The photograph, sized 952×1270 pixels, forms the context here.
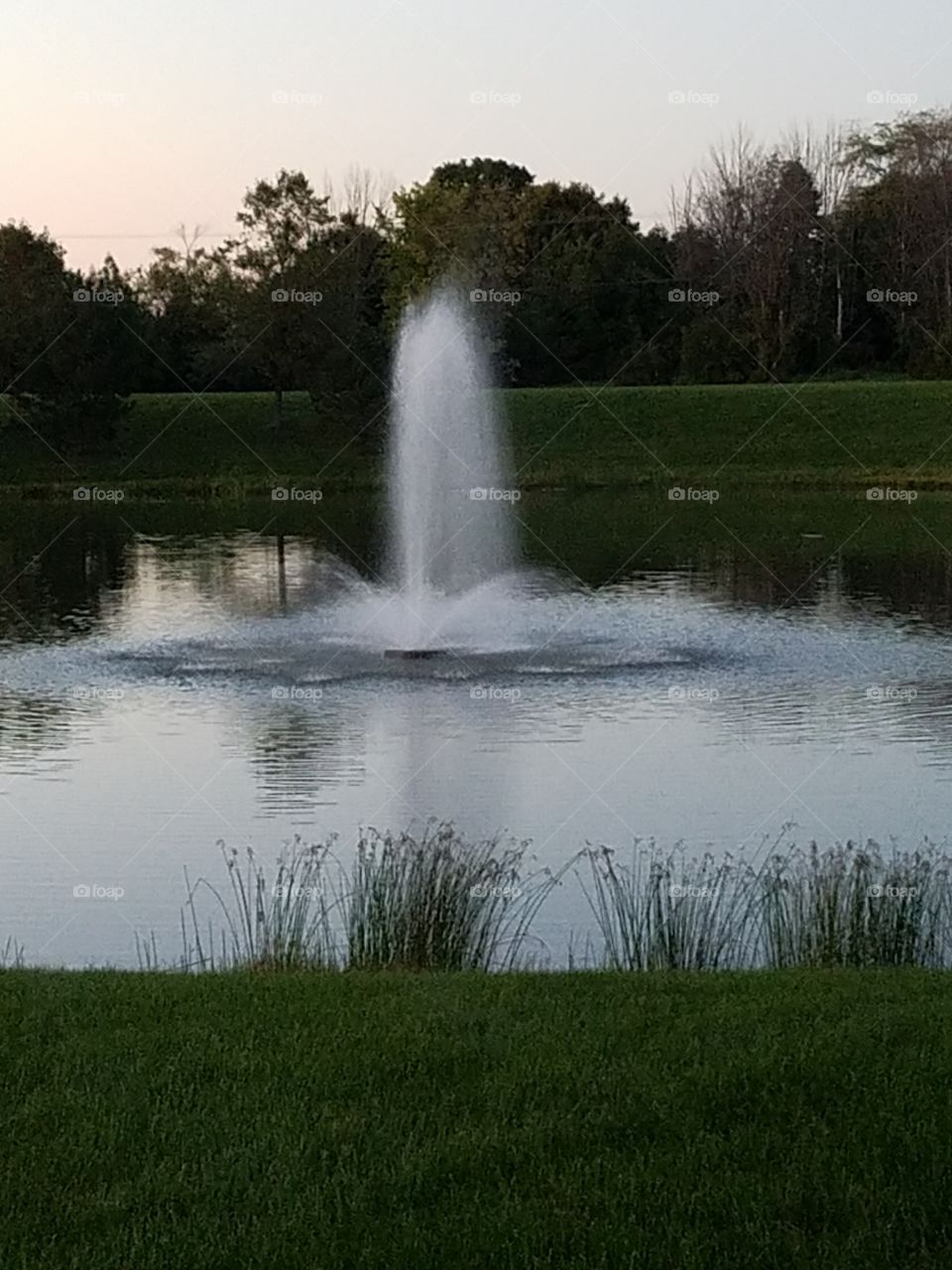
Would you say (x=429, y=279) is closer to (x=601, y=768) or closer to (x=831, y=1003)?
(x=601, y=768)

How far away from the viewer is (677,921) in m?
9.78

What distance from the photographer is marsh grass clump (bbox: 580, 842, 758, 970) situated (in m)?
9.65

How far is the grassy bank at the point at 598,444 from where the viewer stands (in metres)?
53.3

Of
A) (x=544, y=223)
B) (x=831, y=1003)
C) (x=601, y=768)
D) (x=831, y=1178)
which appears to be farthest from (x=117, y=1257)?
(x=544, y=223)
